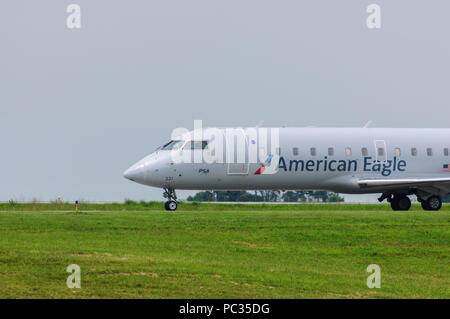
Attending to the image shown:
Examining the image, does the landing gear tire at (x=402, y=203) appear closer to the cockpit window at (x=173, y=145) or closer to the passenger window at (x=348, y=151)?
the passenger window at (x=348, y=151)

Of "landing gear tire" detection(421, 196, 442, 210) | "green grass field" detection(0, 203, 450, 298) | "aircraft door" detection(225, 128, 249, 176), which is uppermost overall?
"aircraft door" detection(225, 128, 249, 176)

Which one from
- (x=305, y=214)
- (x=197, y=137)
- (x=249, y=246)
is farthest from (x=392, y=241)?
(x=197, y=137)

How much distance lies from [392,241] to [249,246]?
16.3ft

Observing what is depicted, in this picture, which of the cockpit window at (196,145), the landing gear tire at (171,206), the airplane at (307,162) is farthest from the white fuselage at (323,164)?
the landing gear tire at (171,206)

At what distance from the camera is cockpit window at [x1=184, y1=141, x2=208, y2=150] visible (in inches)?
1670

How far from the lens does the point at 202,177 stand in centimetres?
4250

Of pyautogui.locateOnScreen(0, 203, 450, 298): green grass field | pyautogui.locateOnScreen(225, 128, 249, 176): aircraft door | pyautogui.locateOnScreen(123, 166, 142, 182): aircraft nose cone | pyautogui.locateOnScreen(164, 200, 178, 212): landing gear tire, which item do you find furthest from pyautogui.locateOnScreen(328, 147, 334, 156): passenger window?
pyautogui.locateOnScreen(123, 166, 142, 182): aircraft nose cone

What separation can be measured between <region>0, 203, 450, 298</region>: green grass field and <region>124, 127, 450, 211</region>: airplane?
596cm

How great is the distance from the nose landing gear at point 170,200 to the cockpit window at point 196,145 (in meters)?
2.09

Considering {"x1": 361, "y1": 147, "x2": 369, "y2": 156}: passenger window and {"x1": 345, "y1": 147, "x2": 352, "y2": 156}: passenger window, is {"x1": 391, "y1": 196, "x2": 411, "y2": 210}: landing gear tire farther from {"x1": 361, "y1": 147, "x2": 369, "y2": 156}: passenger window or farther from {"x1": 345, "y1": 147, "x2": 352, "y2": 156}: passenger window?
{"x1": 345, "y1": 147, "x2": 352, "y2": 156}: passenger window

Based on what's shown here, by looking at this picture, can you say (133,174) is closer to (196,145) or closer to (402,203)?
(196,145)

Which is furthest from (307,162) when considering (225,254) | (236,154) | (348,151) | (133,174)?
(225,254)

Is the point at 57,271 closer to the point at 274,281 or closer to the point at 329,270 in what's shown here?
the point at 274,281
